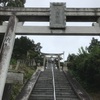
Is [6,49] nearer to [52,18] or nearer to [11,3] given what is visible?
[52,18]

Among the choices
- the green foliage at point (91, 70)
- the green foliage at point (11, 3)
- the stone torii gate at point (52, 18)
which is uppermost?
the green foliage at point (11, 3)

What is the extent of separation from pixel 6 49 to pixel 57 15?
288cm

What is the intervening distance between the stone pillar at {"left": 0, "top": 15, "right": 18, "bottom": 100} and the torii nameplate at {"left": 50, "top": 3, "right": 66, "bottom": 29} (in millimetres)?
1661

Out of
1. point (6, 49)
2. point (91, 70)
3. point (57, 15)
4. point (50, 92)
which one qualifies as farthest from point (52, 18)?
point (91, 70)

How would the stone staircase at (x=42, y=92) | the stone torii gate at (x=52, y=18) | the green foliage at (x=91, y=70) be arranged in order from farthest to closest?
the green foliage at (x=91, y=70) < the stone staircase at (x=42, y=92) < the stone torii gate at (x=52, y=18)

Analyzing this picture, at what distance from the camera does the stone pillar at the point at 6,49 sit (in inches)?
451

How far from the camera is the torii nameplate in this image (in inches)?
533

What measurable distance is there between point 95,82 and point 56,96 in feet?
13.5

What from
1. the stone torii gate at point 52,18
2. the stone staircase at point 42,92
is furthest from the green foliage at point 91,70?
the stone torii gate at point 52,18

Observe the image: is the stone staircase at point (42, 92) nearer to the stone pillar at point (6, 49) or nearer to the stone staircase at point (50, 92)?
the stone staircase at point (50, 92)

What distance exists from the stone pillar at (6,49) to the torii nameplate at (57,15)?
166 centimetres

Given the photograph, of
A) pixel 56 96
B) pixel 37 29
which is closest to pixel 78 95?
pixel 56 96

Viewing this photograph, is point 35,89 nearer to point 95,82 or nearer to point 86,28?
point 95,82

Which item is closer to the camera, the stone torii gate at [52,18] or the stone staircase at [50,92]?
the stone torii gate at [52,18]
